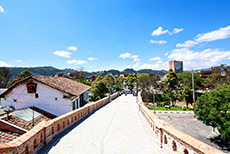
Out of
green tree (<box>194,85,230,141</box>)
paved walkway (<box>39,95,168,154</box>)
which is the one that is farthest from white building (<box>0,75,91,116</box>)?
green tree (<box>194,85,230,141</box>)

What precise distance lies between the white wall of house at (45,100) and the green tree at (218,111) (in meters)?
15.4

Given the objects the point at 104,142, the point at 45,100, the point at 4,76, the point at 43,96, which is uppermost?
the point at 4,76

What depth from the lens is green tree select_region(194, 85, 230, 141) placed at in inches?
519

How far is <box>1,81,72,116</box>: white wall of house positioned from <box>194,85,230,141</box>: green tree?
15364 millimetres

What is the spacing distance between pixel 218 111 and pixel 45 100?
18.6m

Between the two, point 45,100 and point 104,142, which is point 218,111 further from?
point 45,100

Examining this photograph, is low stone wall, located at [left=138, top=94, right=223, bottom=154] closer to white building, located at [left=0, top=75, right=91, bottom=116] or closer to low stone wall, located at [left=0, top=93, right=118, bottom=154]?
low stone wall, located at [left=0, top=93, right=118, bottom=154]

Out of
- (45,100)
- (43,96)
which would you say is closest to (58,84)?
(43,96)

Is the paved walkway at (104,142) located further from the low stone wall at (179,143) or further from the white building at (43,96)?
the white building at (43,96)

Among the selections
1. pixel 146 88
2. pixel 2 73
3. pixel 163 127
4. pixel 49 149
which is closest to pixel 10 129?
pixel 49 149

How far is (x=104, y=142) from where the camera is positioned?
6.13 metres

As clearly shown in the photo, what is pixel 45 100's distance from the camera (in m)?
14.1

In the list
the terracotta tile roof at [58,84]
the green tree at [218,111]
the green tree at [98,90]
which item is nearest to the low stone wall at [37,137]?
the terracotta tile roof at [58,84]

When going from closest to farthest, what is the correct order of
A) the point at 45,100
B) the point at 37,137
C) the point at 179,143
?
the point at 179,143, the point at 37,137, the point at 45,100
